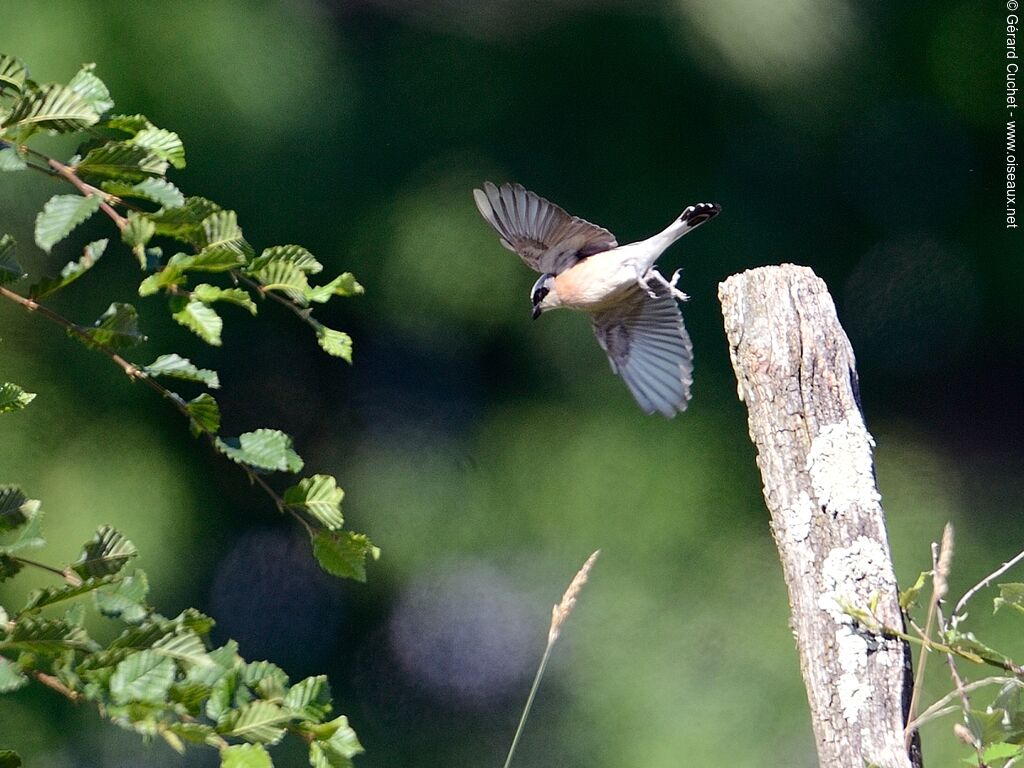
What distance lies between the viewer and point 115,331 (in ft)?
1.70

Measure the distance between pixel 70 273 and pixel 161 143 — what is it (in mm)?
85


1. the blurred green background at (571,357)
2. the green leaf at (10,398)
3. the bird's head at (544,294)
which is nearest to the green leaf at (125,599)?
the green leaf at (10,398)

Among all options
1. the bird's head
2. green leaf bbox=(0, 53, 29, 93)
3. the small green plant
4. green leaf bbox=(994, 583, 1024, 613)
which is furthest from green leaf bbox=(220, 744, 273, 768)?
the bird's head

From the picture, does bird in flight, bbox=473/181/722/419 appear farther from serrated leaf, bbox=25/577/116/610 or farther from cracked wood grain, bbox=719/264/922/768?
serrated leaf, bbox=25/577/116/610

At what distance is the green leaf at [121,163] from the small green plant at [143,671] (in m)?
0.15

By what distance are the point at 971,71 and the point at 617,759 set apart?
1022 millimetres

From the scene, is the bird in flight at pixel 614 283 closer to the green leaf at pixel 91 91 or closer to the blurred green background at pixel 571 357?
the blurred green background at pixel 571 357

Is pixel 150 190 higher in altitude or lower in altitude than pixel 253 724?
higher

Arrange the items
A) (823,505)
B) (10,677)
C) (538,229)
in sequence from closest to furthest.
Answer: (10,677) → (823,505) → (538,229)

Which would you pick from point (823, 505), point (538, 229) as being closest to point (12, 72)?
point (823, 505)

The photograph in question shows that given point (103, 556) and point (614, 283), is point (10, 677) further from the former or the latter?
point (614, 283)

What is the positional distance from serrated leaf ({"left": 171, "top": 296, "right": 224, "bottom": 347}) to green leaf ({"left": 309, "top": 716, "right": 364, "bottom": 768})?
18 cm

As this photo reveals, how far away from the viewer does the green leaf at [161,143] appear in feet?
1.74

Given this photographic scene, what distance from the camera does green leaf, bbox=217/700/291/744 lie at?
17.9 inches
